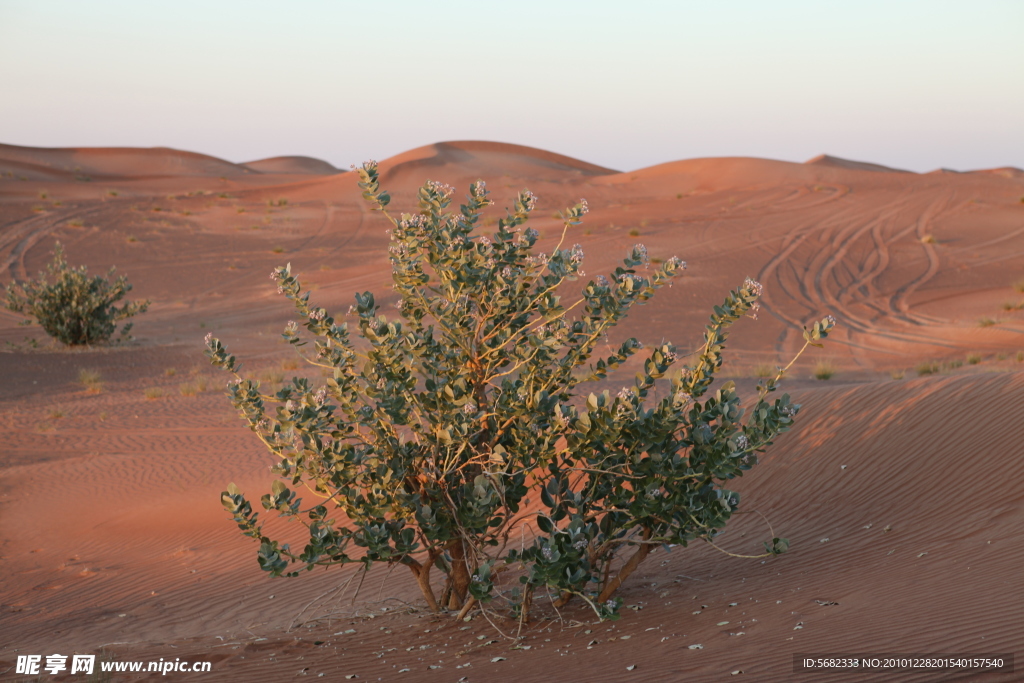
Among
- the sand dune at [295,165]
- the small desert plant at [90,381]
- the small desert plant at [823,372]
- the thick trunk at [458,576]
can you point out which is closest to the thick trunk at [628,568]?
the thick trunk at [458,576]

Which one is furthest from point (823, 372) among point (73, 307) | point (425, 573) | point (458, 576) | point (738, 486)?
point (73, 307)

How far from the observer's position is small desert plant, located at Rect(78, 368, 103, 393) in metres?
16.8

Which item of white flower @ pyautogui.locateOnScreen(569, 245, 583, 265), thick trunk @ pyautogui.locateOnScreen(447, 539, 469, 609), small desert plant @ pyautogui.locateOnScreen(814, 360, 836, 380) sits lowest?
thick trunk @ pyautogui.locateOnScreen(447, 539, 469, 609)

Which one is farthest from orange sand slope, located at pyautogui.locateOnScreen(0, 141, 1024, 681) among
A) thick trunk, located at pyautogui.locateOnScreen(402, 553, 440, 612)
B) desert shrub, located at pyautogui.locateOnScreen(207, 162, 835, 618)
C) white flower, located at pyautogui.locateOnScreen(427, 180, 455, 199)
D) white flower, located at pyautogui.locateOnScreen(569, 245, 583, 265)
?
white flower, located at pyautogui.locateOnScreen(427, 180, 455, 199)

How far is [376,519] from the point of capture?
17.0ft

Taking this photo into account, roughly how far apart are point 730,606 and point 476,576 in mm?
1603

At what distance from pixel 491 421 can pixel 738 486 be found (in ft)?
12.3

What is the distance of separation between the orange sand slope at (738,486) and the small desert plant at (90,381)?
0.89 feet

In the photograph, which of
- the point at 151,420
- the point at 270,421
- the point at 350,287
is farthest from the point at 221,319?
the point at 270,421

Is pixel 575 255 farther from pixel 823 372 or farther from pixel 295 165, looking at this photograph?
pixel 295 165

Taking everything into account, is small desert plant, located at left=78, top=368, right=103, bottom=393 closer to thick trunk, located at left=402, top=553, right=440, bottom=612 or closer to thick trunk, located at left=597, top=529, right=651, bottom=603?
thick trunk, located at left=402, top=553, right=440, bottom=612

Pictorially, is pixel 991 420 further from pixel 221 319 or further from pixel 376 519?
pixel 221 319

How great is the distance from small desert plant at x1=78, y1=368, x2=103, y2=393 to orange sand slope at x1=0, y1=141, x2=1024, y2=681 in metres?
0.27

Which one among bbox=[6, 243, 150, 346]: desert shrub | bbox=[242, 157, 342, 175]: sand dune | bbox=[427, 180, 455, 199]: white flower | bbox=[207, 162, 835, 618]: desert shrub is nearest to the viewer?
bbox=[207, 162, 835, 618]: desert shrub
